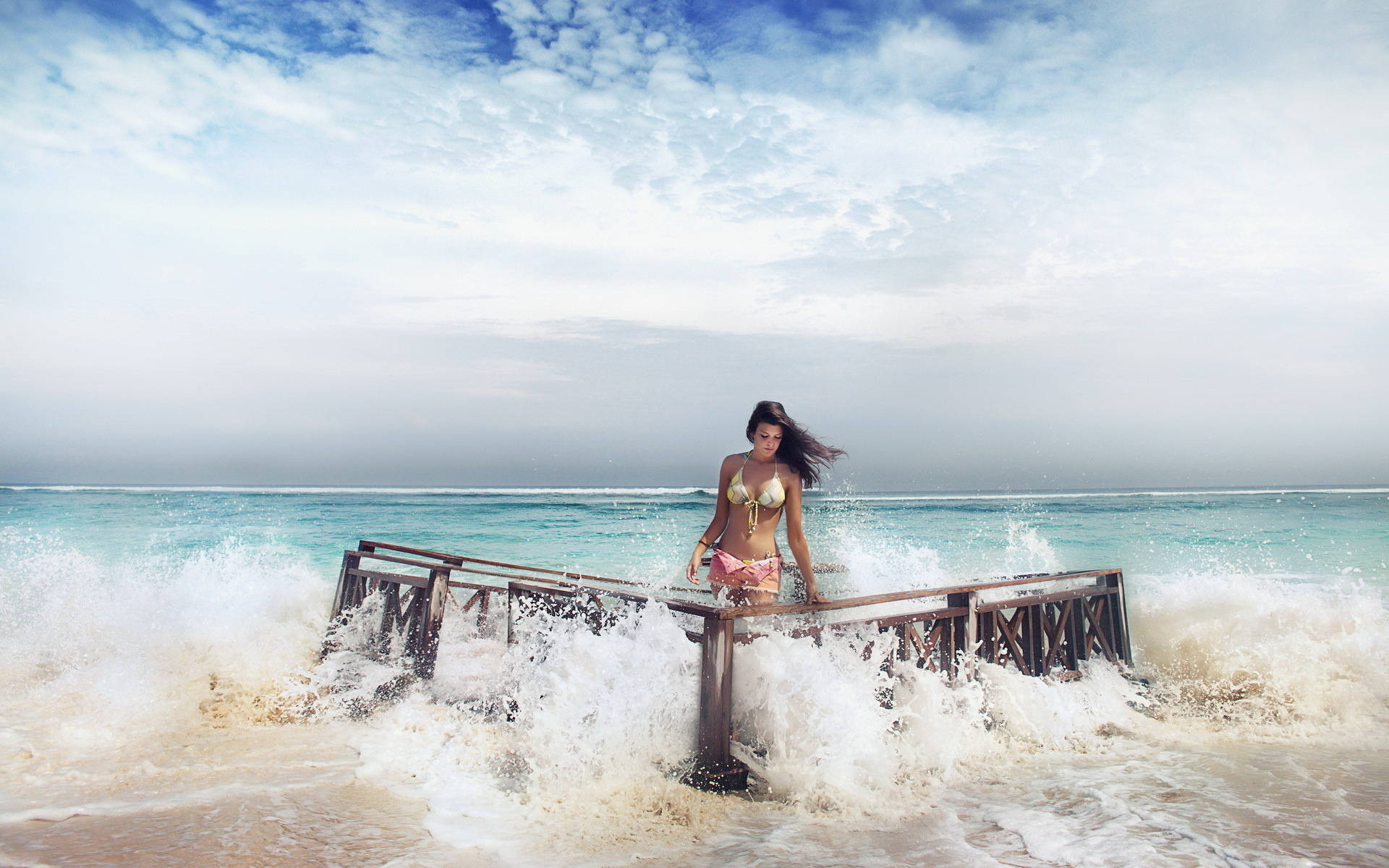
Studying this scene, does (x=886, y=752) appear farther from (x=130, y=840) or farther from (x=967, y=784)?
(x=130, y=840)

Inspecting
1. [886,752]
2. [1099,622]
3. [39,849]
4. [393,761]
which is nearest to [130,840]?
[39,849]

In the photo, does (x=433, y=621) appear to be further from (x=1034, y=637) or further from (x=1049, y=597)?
(x=1049, y=597)

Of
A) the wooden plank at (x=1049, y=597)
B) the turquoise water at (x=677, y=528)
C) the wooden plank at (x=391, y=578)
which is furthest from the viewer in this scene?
the turquoise water at (x=677, y=528)

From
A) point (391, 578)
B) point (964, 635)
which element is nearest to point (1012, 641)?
point (964, 635)

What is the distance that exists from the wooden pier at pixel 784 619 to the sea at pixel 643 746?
0.16 m

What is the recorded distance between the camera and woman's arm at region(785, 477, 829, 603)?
5412 millimetres

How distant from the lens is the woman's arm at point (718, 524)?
5.61 meters

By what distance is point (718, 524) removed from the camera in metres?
5.89

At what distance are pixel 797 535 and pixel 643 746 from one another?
5.94ft

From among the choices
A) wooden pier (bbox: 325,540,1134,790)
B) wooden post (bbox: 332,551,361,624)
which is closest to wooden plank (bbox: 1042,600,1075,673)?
wooden pier (bbox: 325,540,1134,790)

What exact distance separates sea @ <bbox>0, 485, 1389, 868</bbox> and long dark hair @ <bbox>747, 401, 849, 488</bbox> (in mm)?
1296

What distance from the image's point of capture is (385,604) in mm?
7773

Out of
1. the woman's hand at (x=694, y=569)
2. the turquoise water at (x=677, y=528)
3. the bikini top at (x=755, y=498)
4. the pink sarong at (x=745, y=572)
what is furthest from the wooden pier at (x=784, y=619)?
the turquoise water at (x=677, y=528)

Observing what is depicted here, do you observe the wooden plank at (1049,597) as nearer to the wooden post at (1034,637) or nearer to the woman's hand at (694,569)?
the wooden post at (1034,637)
